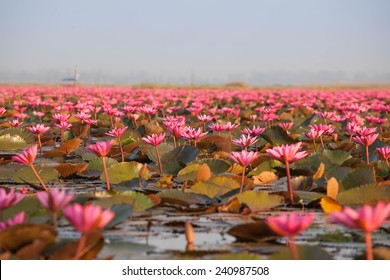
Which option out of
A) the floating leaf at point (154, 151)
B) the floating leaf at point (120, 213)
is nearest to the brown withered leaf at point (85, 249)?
the floating leaf at point (120, 213)

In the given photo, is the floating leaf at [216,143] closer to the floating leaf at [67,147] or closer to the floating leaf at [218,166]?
the floating leaf at [67,147]

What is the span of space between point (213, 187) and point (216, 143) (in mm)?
1967

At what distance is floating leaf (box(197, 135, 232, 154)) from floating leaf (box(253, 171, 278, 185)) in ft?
4.41

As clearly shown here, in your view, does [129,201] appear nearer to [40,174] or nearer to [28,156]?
[28,156]

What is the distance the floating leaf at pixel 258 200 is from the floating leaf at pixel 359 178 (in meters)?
0.50

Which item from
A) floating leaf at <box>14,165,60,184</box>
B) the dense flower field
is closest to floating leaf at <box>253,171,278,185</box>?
the dense flower field

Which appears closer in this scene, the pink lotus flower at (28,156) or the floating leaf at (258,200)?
the floating leaf at (258,200)

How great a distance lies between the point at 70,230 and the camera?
234 centimetres

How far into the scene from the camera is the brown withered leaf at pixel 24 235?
1.92 metres

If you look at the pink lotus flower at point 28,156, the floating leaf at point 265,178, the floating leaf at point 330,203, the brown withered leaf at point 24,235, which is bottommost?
the floating leaf at point 265,178
